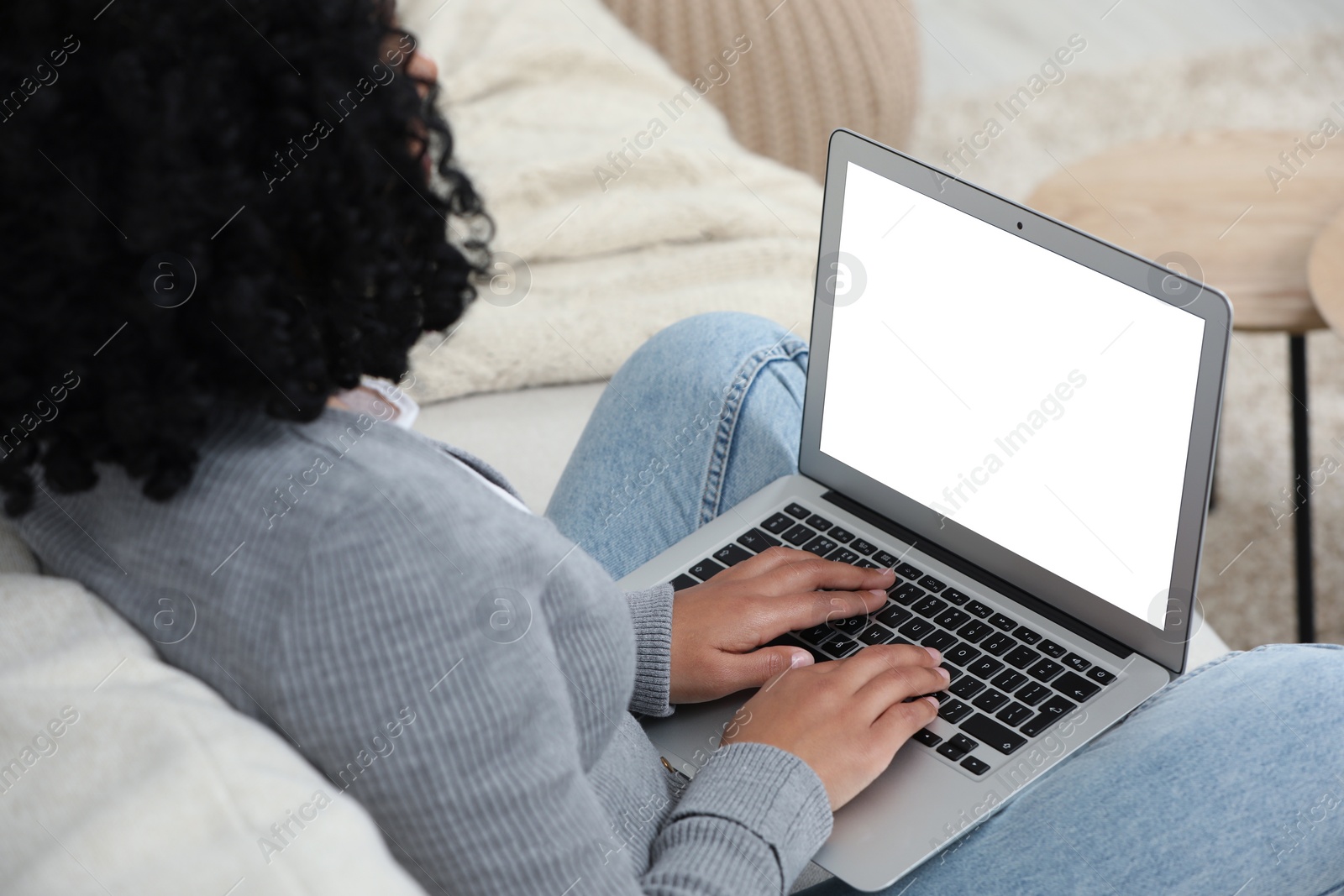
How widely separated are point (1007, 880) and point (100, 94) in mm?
562

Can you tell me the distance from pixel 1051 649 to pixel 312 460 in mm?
496

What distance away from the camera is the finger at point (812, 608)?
800 mm

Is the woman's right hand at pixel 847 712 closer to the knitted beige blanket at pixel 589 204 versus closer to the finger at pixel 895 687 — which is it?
the finger at pixel 895 687

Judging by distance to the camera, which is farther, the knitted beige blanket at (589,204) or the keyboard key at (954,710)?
the knitted beige blanket at (589,204)

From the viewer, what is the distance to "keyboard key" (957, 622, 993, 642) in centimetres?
82

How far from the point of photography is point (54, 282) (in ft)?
1.54

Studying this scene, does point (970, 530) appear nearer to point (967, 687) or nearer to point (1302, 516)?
point (967, 687)

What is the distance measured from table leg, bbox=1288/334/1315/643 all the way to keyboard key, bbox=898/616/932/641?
85 centimetres

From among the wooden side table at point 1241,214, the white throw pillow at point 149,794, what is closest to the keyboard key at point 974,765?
the white throw pillow at point 149,794

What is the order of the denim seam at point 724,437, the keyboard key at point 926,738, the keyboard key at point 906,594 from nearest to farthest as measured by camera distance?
1. the keyboard key at point 926,738
2. the keyboard key at point 906,594
3. the denim seam at point 724,437

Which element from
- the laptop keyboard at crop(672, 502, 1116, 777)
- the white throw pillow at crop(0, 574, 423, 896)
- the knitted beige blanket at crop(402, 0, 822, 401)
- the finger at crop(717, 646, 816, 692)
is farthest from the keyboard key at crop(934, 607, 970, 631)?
the knitted beige blanket at crop(402, 0, 822, 401)

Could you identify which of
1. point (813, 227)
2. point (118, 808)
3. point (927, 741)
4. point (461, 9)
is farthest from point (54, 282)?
point (461, 9)

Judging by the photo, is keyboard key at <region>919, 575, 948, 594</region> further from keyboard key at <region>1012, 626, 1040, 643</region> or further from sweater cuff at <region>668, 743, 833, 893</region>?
sweater cuff at <region>668, 743, 833, 893</region>

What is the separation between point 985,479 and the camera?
838 millimetres
